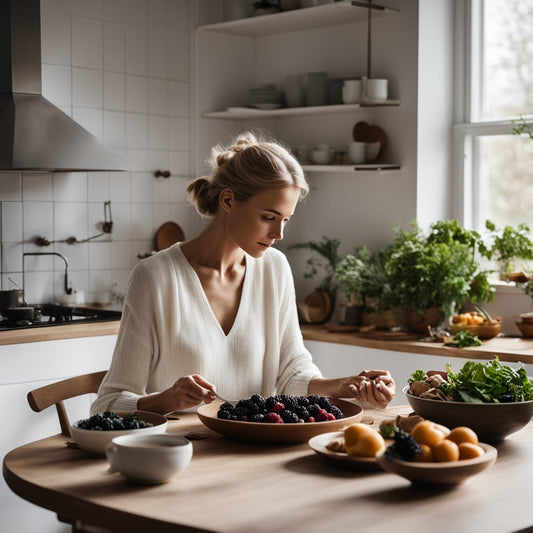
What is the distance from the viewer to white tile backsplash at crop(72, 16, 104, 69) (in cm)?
419

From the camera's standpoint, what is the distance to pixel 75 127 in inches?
155

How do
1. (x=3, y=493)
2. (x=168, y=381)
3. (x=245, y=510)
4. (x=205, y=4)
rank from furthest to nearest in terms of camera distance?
(x=205, y=4)
(x=3, y=493)
(x=168, y=381)
(x=245, y=510)

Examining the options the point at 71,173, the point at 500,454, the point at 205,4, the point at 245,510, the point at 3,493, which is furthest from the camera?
the point at 205,4

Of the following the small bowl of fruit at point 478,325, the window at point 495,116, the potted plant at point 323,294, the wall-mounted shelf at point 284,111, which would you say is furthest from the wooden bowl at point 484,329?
the wall-mounted shelf at point 284,111

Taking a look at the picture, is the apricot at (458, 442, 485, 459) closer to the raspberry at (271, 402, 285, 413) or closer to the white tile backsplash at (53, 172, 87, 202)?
the raspberry at (271, 402, 285, 413)

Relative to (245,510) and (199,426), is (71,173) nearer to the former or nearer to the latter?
(199,426)

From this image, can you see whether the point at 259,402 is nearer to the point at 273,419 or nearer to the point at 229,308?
the point at 273,419

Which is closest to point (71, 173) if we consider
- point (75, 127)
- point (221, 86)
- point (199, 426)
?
point (75, 127)

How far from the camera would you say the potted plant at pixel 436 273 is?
3.82m

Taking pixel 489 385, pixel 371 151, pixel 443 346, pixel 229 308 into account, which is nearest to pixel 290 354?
pixel 229 308

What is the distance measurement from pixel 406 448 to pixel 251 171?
106 cm

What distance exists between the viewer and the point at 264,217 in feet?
7.87

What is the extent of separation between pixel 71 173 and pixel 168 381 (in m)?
2.09

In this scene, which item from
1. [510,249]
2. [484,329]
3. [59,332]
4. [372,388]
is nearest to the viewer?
[372,388]
